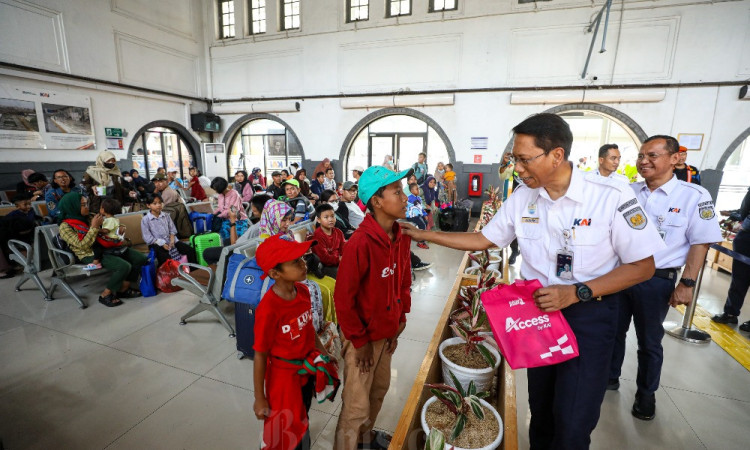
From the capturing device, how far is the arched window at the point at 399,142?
11.7m

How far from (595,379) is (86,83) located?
476 inches

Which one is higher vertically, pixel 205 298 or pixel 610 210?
pixel 610 210

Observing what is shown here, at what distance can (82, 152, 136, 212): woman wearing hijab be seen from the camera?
590cm

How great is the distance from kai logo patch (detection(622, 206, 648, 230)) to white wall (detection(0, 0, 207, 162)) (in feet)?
37.0

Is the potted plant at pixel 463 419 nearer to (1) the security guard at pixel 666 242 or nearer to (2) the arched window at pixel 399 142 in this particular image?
(1) the security guard at pixel 666 242

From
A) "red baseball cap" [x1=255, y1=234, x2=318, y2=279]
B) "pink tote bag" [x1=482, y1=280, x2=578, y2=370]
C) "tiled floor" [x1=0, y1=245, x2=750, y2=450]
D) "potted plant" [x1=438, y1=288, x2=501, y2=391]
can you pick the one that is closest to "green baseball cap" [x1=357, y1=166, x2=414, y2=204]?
"red baseball cap" [x1=255, y1=234, x2=318, y2=279]

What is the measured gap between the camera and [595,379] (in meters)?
1.29

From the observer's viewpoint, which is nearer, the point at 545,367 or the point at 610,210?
the point at 610,210

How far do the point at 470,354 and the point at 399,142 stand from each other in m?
10.5

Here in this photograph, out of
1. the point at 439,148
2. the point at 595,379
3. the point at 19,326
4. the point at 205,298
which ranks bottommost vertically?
the point at 19,326

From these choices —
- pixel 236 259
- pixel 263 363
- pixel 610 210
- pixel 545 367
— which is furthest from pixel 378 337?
pixel 236 259

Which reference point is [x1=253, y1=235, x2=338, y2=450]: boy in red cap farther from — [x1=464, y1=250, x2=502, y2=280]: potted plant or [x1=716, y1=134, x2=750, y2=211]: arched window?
[x1=716, y1=134, x2=750, y2=211]: arched window

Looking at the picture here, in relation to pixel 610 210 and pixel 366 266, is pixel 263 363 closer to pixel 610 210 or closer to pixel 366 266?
pixel 366 266

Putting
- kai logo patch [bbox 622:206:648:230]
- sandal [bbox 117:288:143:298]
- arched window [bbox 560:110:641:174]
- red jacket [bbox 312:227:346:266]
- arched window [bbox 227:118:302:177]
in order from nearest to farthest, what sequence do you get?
kai logo patch [bbox 622:206:648:230]
red jacket [bbox 312:227:346:266]
sandal [bbox 117:288:143:298]
arched window [bbox 227:118:302:177]
arched window [bbox 560:110:641:174]
